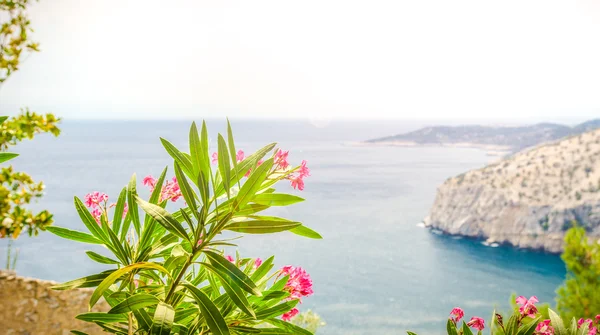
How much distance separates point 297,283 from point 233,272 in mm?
213

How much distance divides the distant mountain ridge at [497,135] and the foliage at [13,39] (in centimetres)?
2425

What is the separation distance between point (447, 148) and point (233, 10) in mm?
16669

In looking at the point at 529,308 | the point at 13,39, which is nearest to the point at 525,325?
the point at 529,308

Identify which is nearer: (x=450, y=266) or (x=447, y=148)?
(x=450, y=266)

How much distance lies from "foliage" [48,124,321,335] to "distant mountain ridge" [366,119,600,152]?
78.7 feet

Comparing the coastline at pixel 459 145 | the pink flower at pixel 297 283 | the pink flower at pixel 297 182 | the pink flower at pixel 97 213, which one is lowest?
the coastline at pixel 459 145

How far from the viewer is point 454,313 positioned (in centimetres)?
83

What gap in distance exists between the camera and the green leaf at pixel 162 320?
0.64 m

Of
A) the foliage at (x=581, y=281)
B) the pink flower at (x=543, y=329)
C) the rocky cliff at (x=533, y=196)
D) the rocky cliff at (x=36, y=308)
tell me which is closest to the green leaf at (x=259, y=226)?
the pink flower at (x=543, y=329)

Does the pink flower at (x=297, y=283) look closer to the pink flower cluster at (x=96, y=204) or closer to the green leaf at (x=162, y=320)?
the green leaf at (x=162, y=320)

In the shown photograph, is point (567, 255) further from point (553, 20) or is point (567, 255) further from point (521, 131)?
point (521, 131)

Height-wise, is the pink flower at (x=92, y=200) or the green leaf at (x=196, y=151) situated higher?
the green leaf at (x=196, y=151)

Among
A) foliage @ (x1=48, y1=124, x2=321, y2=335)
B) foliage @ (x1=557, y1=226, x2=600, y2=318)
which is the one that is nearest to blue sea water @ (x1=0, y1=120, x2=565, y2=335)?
foliage @ (x1=557, y1=226, x2=600, y2=318)

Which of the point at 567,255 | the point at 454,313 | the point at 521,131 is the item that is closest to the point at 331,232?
→ the point at 521,131
